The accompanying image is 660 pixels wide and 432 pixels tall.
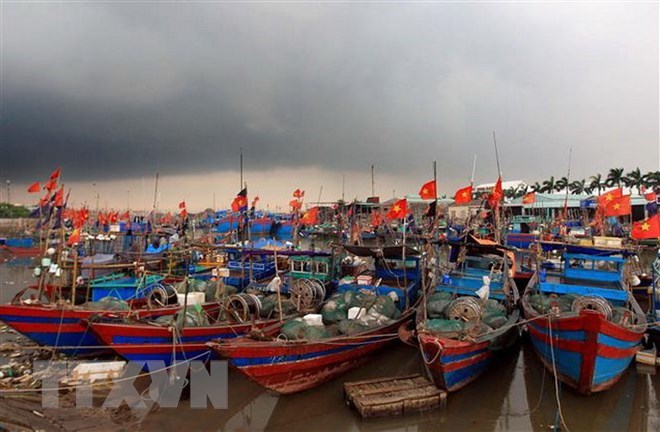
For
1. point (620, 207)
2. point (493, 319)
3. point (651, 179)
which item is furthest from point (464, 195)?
point (651, 179)

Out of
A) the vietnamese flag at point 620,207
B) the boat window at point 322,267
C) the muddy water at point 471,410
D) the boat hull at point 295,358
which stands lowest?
the muddy water at point 471,410

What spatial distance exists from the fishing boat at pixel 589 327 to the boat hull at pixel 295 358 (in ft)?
14.4

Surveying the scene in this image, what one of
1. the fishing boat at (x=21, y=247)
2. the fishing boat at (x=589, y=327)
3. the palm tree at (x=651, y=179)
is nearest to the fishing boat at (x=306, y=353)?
the fishing boat at (x=589, y=327)

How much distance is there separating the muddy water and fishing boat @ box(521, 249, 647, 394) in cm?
60

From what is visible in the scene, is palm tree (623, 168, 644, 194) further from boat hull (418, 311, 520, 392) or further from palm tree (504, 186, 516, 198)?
boat hull (418, 311, 520, 392)

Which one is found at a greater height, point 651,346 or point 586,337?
point 586,337

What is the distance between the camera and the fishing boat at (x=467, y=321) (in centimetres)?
975

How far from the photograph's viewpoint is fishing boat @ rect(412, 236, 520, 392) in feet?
32.0

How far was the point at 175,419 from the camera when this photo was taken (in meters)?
9.58

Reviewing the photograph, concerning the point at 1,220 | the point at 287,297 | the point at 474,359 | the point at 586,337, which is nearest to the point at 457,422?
the point at 474,359

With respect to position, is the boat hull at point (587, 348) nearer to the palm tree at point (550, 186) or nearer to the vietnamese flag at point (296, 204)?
the vietnamese flag at point (296, 204)

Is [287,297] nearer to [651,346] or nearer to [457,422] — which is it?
[457,422]

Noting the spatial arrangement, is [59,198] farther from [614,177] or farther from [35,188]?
[614,177]

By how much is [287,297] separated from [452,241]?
6775 millimetres
